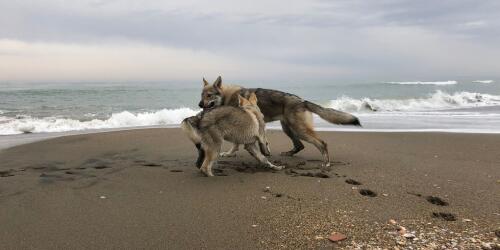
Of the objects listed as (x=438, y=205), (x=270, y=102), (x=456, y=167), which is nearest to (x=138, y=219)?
(x=438, y=205)

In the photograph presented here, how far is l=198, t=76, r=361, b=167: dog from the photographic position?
7.03 meters

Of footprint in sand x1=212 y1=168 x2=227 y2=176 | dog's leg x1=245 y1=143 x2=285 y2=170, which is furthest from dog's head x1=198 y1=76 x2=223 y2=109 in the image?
footprint in sand x1=212 y1=168 x2=227 y2=176

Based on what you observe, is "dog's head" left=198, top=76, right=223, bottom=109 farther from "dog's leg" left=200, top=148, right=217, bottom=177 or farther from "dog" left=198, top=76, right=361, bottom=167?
"dog's leg" left=200, top=148, right=217, bottom=177

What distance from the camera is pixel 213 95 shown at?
25.1ft

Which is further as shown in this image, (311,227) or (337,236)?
(311,227)

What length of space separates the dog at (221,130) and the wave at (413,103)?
16028mm

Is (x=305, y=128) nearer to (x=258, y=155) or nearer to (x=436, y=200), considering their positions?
(x=258, y=155)

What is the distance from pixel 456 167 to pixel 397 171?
1031 millimetres

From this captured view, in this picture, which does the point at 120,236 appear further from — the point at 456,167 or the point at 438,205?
the point at 456,167

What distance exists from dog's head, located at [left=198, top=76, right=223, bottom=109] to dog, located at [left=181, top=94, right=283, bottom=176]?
1.20m

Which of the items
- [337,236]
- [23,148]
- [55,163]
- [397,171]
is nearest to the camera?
[337,236]

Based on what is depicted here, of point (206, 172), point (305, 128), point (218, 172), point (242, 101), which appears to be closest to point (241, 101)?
point (242, 101)

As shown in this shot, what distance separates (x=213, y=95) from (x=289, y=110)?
4.96 feet

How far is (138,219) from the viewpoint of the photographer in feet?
13.5
